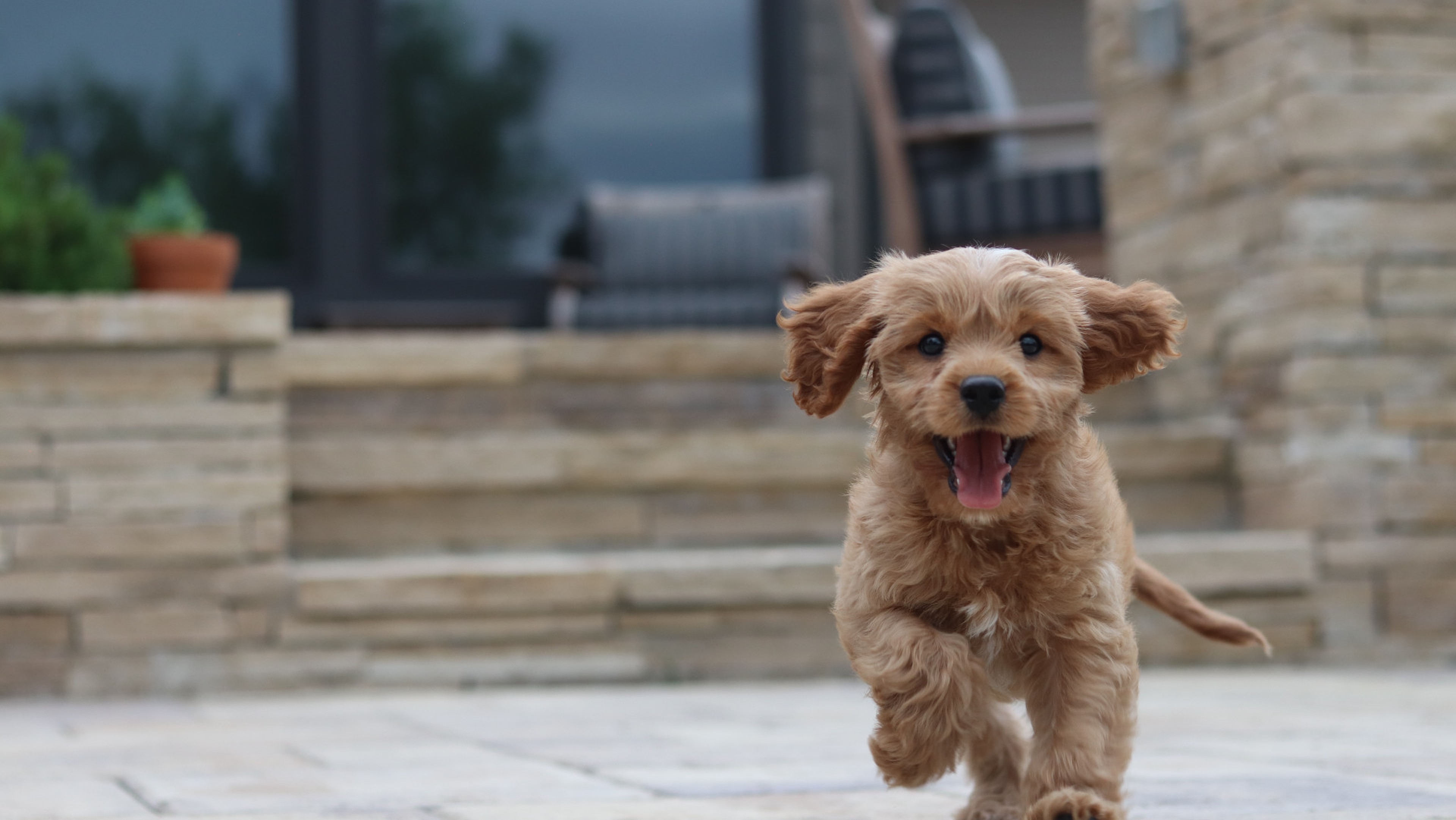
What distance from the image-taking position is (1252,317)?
5.87m

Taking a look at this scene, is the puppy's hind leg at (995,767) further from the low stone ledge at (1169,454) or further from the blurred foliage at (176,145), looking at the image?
the blurred foliage at (176,145)


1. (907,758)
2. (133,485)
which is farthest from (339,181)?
(907,758)

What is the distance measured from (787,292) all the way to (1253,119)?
261cm

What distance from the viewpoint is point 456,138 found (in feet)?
30.1

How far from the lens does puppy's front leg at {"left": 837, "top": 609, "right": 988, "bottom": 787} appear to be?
93.5 inches

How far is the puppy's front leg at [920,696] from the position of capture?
2.38 meters

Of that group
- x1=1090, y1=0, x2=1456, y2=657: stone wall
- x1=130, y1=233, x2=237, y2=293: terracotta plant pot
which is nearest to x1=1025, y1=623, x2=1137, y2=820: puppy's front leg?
x1=1090, y1=0, x2=1456, y2=657: stone wall

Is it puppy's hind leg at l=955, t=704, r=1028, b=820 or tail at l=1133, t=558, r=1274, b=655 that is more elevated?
tail at l=1133, t=558, r=1274, b=655

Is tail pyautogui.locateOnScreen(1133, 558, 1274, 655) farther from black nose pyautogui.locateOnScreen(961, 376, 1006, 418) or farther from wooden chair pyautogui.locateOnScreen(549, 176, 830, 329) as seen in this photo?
wooden chair pyautogui.locateOnScreen(549, 176, 830, 329)

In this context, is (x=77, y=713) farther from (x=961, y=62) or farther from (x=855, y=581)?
(x=961, y=62)

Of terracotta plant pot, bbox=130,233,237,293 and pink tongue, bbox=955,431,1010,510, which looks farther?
terracotta plant pot, bbox=130,233,237,293

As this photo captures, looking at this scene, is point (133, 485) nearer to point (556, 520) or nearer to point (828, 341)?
point (556, 520)

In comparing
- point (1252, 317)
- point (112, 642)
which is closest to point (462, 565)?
point (112, 642)

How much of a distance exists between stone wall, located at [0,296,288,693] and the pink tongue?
3252 mm
